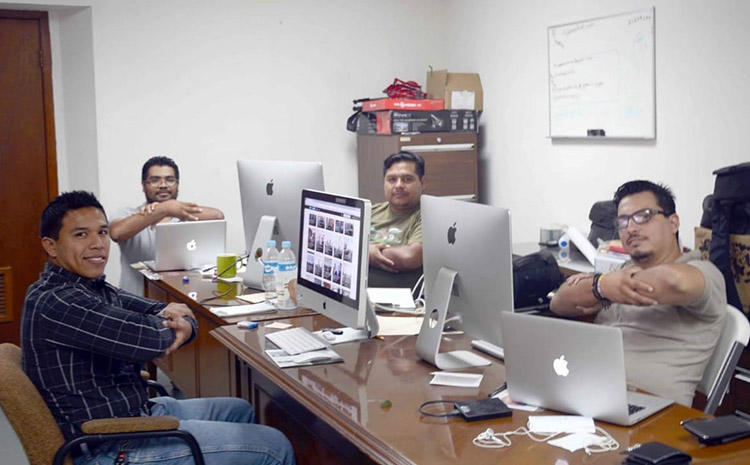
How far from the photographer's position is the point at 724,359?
2385mm

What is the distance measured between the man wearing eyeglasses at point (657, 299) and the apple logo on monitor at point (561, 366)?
1.95 ft

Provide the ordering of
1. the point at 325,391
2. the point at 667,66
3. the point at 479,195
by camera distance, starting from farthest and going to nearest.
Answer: the point at 479,195 < the point at 667,66 < the point at 325,391

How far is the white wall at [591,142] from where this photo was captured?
4.12 metres

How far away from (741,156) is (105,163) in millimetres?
3742

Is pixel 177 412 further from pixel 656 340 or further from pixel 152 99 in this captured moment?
pixel 152 99

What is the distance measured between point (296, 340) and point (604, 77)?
2887 millimetres

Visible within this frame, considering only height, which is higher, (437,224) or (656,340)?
(437,224)

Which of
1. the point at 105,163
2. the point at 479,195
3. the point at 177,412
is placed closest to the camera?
the point at 177,412

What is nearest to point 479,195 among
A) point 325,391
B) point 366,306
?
point 366,306

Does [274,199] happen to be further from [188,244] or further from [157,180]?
[157,180]

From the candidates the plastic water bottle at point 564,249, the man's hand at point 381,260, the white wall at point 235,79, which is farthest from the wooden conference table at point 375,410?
the white wall at point 235,79

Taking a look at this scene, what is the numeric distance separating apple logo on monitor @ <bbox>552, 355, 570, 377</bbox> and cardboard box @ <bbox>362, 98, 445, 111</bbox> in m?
3.78

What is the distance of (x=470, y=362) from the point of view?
2.50 meters

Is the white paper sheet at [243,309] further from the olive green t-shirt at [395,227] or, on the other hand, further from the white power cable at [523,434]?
the white power cable at [523,434]
